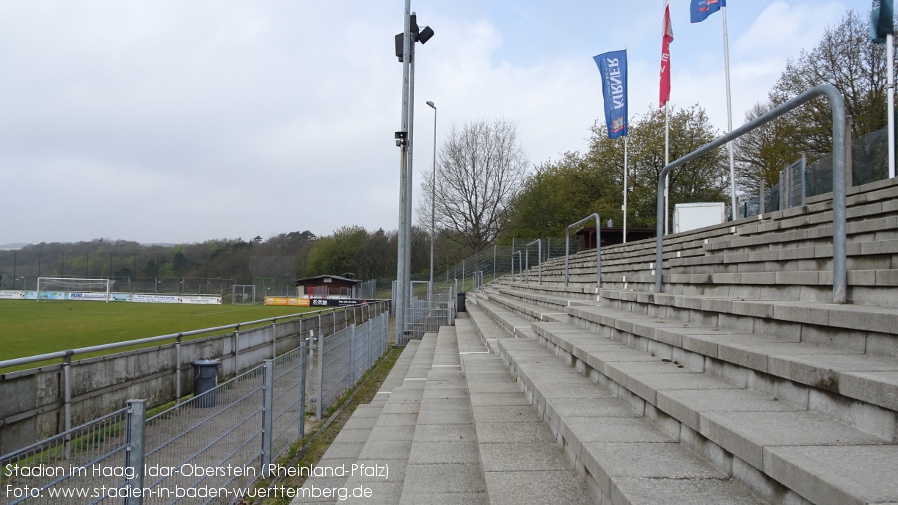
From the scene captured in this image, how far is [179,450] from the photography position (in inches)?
148

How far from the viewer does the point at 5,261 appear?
61.5 m

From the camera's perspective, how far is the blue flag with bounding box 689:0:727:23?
15.4m

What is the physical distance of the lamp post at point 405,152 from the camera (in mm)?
17688

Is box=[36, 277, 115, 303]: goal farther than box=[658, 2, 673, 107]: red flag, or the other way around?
box=[36, 277, 115, 303]: goal

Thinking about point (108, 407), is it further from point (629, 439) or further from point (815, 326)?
point (815, 326)

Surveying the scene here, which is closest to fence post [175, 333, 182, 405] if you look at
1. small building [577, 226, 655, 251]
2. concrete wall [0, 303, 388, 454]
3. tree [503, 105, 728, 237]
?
concrete wall [0, 303, 388, 454]

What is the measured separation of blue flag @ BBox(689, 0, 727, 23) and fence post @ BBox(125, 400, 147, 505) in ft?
53.4

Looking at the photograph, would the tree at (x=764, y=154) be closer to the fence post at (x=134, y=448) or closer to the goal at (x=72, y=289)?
the fence post at (x=134, y=448)

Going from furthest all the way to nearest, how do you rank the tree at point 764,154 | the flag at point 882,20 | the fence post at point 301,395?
the tree at point 764,154, the flag at point 882,20, the fence post at point 301,395

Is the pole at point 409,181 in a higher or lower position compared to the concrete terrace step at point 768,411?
higher

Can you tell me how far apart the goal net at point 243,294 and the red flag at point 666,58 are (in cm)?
4386

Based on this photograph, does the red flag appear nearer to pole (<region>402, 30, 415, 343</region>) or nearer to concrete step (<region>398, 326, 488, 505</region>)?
pole (<region>402, 30, 415, 343</region>)

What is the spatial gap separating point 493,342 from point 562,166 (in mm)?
29307

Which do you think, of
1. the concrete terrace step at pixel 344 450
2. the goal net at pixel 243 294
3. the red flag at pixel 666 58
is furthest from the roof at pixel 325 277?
the concrete terrace step at pixel 344 450
